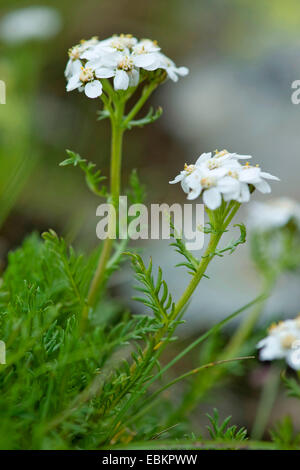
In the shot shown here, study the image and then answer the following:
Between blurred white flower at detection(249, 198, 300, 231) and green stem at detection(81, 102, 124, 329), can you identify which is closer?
green stem at detection(81, 102, 124, 329)

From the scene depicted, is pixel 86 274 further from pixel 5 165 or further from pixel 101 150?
pixel 101 150

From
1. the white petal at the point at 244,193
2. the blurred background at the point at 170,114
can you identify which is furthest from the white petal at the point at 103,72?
the blurred background at the point at 170,114

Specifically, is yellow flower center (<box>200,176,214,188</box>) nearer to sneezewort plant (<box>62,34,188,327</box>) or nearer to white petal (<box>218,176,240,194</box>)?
white petal (<box>218,176,240,194</box>)

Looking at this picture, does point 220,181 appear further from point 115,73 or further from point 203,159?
point 115,73

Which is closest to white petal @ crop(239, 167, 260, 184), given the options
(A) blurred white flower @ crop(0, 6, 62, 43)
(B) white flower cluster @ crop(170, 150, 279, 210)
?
(B) white flower cluster @ crop(170, 150, 279, 210)

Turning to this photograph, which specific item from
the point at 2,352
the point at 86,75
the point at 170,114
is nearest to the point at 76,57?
the point at 86,75

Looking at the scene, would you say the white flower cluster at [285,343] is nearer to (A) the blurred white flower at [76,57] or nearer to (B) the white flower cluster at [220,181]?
(B) the white flower cluster at [220,181]

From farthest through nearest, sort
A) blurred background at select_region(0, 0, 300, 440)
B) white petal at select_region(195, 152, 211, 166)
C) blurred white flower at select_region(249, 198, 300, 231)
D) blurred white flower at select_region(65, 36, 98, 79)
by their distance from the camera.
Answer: blurred background at select_region(0, 0, 300, 440)
blurred white flower at select_region(249, 198, 300, 231)
blurred white flower at select_region(65, 36, 98, 79)
white petal at select_region(195, 152, 211, 166)
